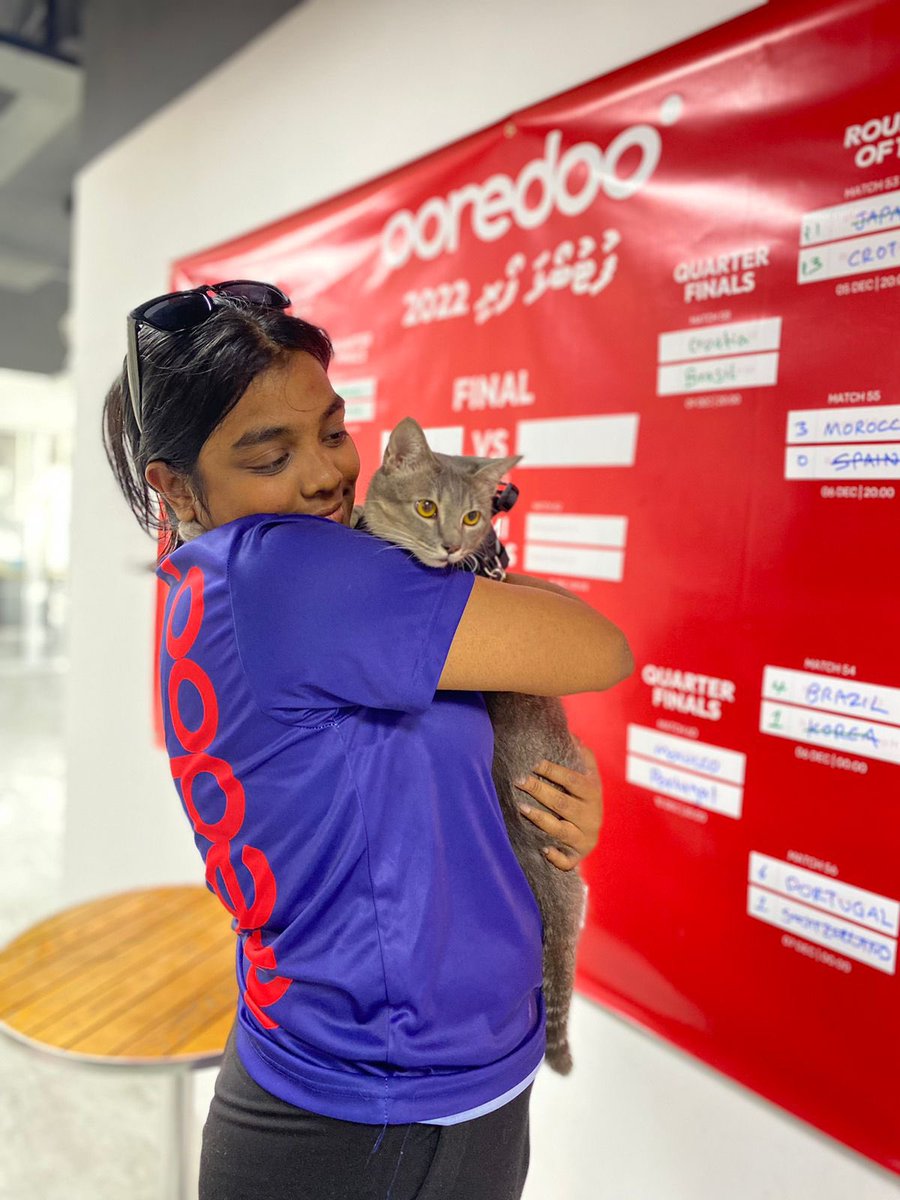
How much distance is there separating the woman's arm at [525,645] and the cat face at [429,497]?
0.81 ft

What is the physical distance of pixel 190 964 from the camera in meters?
1.76

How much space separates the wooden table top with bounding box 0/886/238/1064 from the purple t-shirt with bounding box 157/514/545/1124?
0.78m

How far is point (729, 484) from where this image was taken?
129 cm

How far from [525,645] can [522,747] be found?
309mm

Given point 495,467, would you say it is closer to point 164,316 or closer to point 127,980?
point 164,316

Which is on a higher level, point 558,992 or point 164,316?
point 164,316

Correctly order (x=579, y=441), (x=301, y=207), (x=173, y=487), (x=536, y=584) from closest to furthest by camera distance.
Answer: (x=173, y=487) < (x=536, y=584) < (x=579, y=441) < (x=301, y=207)

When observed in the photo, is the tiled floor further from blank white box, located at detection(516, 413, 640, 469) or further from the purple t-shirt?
blank white box, located at detection(516, 413, 640, 469)

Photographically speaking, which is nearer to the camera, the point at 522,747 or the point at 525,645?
the point at 525,645

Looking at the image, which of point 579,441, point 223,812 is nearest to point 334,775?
point 223,812

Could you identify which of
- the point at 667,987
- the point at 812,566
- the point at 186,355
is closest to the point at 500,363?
the point at 812,566

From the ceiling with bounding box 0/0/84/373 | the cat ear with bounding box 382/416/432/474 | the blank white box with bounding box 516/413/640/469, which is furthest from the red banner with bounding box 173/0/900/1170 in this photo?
the ceiling with bounding box 0/0/84/373

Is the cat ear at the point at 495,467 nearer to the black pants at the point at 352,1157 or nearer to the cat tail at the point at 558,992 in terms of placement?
the cat tail at the point at 558,992

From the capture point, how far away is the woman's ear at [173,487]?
90 cm
